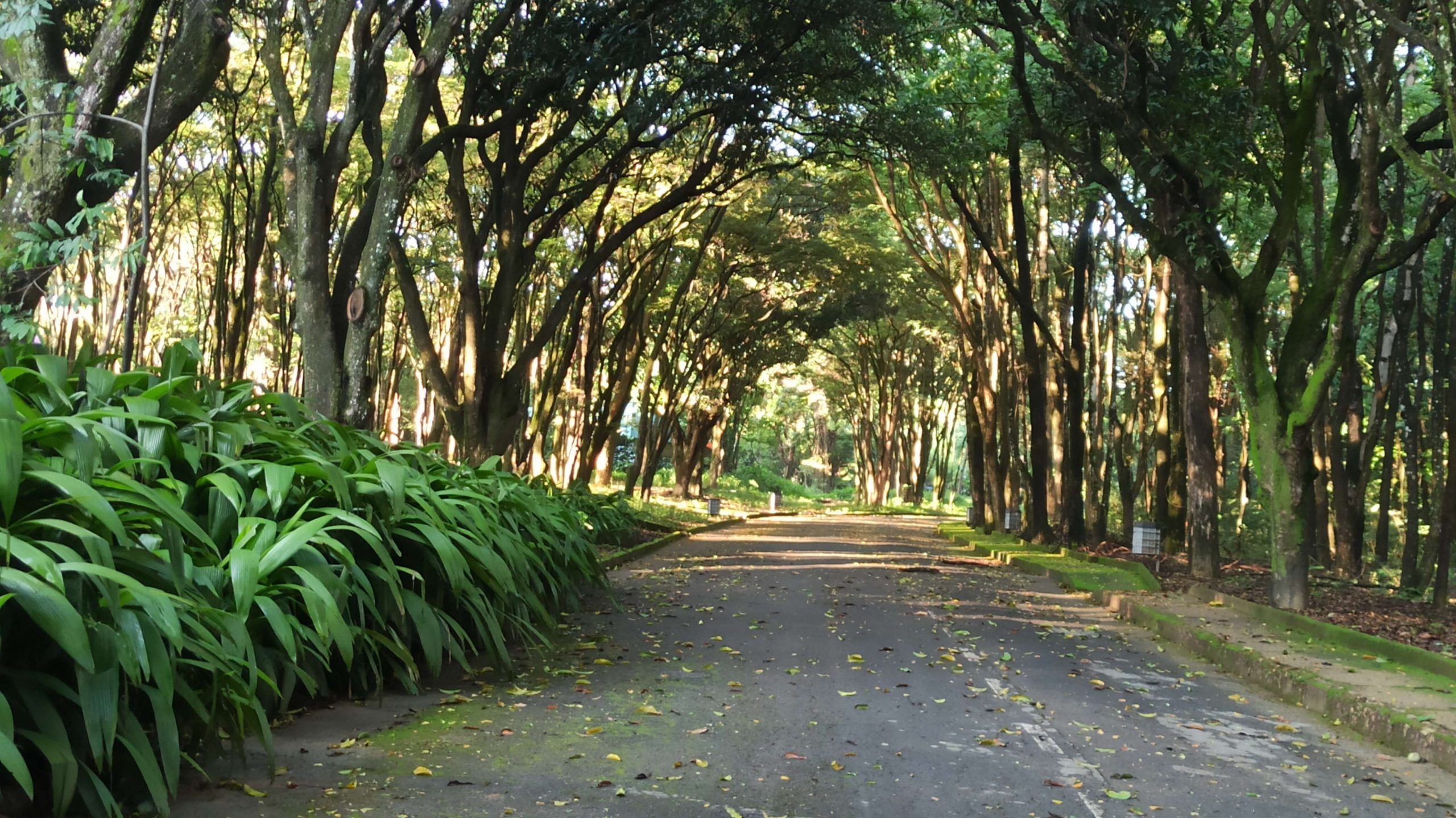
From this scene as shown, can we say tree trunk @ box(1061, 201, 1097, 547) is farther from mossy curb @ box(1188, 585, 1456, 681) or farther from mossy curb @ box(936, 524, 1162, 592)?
mossy curb @ box(1188, 585, 1456, 681)

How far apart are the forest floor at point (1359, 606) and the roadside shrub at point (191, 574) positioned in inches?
338

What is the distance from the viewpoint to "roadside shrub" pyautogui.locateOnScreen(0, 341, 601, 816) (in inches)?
171

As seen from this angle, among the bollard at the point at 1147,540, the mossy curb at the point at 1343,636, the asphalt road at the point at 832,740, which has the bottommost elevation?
the asphalt road at the point at 832,740

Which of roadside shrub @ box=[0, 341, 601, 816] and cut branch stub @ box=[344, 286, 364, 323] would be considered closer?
roadside shrub @ box=[0, 341, 601, 816]

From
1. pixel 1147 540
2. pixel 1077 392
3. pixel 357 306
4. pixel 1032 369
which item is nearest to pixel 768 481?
pixel 1032 369

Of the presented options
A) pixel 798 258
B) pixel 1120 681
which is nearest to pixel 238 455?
pixel 1120 681

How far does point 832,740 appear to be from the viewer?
6676 mm

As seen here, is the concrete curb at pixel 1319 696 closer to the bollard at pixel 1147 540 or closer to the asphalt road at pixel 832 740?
the asphalt road at pixel 832 740

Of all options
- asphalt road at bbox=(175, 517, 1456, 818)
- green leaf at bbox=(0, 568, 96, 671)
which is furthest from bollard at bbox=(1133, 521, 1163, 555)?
green leaf at bbox=(0, 568, 96, 671)

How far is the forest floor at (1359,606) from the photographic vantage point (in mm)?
12117

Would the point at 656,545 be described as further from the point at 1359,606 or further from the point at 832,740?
the point at 832,740

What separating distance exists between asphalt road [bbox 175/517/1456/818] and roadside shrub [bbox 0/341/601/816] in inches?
15.1

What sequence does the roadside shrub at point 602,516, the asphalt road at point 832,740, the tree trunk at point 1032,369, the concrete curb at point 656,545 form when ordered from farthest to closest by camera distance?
1. the tree trunk at point 1032,369
2. the concrete curb at point 656,545
3. the roadside shrub at point 602,516
4. the asphalt road at point 832,740

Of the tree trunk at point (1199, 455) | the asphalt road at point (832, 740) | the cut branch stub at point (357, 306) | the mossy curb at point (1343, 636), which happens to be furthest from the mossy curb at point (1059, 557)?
the cut branch stub at point (357, 306)
